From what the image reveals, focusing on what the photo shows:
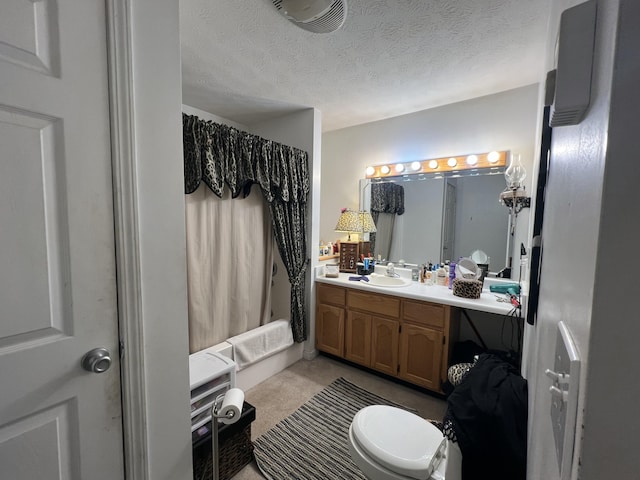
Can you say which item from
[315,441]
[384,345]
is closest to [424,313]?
[384,345]

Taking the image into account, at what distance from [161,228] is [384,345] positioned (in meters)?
1.96

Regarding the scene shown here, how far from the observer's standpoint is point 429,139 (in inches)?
101

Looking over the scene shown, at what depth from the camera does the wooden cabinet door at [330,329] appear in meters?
2.53

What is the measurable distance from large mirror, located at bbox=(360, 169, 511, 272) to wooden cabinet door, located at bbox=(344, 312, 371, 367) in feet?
2.57

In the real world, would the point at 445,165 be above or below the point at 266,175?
above

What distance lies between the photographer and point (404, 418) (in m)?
1.29

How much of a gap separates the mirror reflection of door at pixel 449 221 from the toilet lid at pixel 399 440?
158 centimetres

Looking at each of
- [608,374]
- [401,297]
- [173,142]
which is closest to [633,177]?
[608,374]

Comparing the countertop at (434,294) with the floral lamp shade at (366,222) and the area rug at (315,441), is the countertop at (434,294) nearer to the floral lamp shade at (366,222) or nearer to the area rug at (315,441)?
the floral lamp shade at (366,222)

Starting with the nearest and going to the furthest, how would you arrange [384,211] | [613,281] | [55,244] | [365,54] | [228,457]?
[613,281] < [55,244] < [228,457] < [365,54] < [384,211]

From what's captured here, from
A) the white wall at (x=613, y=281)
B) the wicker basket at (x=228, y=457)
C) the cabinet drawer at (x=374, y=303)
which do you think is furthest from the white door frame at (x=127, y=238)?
the cabinet drawer at (x=374, y=303)

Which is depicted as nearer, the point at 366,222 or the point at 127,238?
the point at 127,238

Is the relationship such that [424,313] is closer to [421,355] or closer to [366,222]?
[421,355]

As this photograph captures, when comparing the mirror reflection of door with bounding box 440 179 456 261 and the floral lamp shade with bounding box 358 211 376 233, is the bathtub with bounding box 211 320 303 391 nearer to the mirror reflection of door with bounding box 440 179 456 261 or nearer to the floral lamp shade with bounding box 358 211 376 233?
the floral lamp shade with bounding box 358 211 376 233
